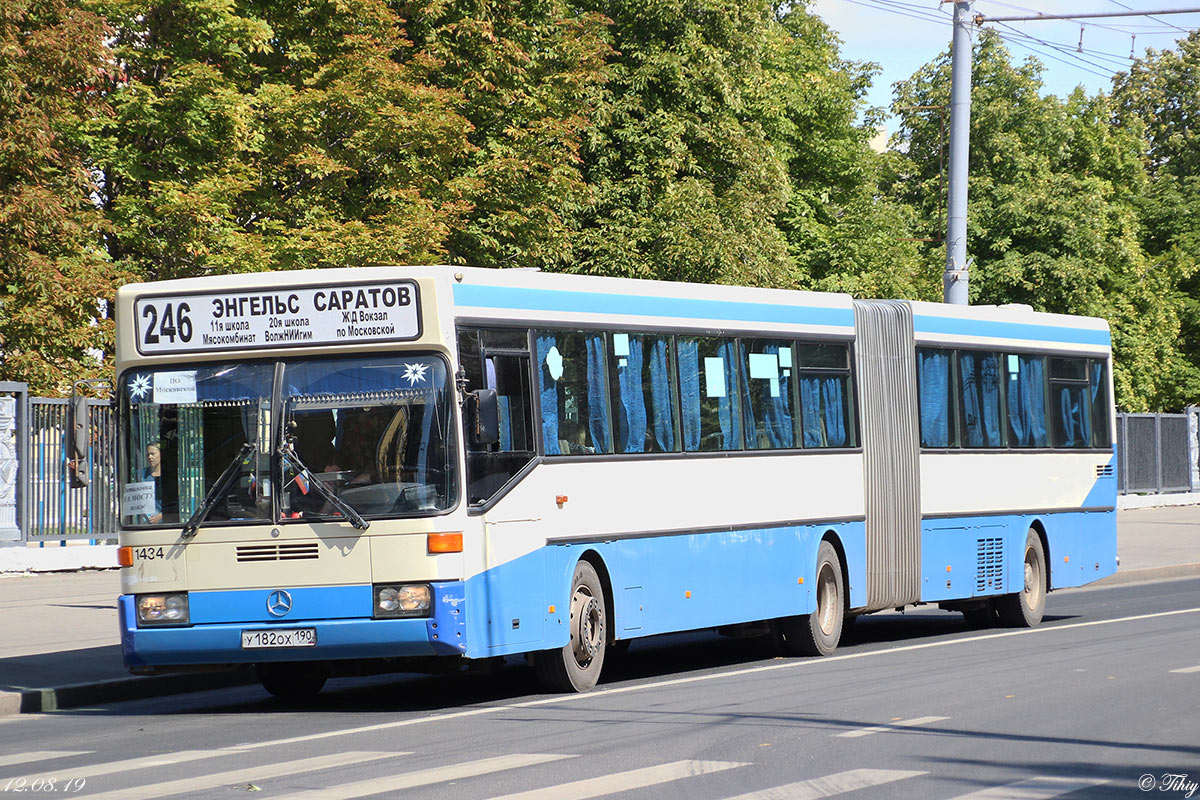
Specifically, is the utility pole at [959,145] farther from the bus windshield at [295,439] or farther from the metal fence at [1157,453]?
the metal fence at [1157,453]

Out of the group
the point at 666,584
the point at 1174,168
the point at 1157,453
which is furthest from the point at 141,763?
the point at 1174,168

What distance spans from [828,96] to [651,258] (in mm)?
14600

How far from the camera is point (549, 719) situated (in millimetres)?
11703

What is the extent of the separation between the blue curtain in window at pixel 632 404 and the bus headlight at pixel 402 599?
2.66 m

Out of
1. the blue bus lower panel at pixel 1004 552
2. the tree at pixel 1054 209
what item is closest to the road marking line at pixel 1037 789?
the blue bus lower panel at pixel 1004 552

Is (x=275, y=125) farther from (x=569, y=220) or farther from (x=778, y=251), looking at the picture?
(x=778, y=251)

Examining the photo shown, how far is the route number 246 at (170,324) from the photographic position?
1275cm

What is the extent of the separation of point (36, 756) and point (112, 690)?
3.42 metres

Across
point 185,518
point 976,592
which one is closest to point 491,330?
point 185,518

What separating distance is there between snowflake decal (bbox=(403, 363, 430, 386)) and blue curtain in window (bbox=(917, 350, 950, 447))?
7707 millimetres

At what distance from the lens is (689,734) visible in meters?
10.7

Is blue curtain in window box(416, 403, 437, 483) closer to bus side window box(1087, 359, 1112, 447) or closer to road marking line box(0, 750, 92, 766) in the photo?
road marking line box(0, 750, 92, 766)

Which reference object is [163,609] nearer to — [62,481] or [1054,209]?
[62,481]

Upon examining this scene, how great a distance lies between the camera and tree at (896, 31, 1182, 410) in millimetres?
54688
